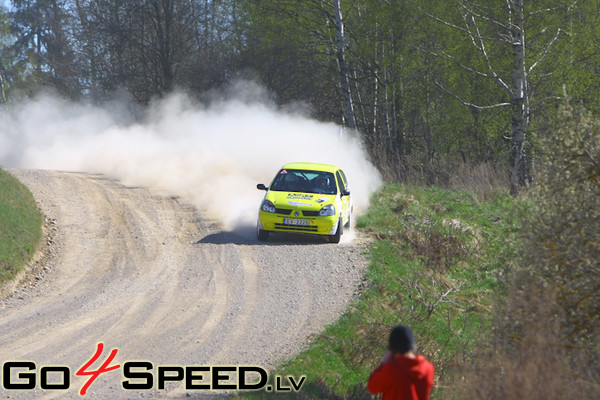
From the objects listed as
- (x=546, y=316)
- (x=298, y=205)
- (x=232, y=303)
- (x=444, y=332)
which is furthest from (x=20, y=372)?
(x=298, y=205)

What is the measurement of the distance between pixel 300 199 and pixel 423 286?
3.79m

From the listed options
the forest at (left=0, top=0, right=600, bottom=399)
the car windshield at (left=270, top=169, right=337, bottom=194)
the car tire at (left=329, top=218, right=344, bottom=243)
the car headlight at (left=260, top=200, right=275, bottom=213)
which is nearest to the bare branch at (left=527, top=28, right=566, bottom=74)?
the forest at (left=0, top=0, right=600, bottom=399)

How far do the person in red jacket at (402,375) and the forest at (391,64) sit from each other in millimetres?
18674

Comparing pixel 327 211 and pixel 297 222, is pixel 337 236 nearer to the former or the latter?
pixel 327 211

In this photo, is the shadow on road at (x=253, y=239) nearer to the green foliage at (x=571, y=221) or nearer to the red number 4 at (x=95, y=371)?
the red number 4 at (x=95, y=371)

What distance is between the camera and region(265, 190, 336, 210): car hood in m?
16.2

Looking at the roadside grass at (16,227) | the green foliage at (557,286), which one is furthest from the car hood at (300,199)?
the green foliage at (557,286)

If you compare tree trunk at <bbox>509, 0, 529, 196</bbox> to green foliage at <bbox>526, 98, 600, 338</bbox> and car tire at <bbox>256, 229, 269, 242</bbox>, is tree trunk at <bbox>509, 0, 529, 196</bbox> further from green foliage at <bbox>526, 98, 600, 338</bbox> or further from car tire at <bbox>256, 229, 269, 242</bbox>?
green foliage at <bbox>526, 98, 600, 338</bbox>

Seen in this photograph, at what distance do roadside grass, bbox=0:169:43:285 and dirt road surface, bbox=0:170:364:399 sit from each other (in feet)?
1.26

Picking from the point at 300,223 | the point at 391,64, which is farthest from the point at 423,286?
the point at 391,64

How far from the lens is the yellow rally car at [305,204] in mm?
16172

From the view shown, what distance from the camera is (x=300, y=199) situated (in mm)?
16500

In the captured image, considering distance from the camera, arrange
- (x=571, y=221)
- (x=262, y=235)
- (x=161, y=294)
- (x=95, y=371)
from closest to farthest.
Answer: (x=571, y=221) → (x=95, y=371) → (x=161, y=294) → (x=262, y=235)

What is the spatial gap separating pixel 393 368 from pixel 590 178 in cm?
385
